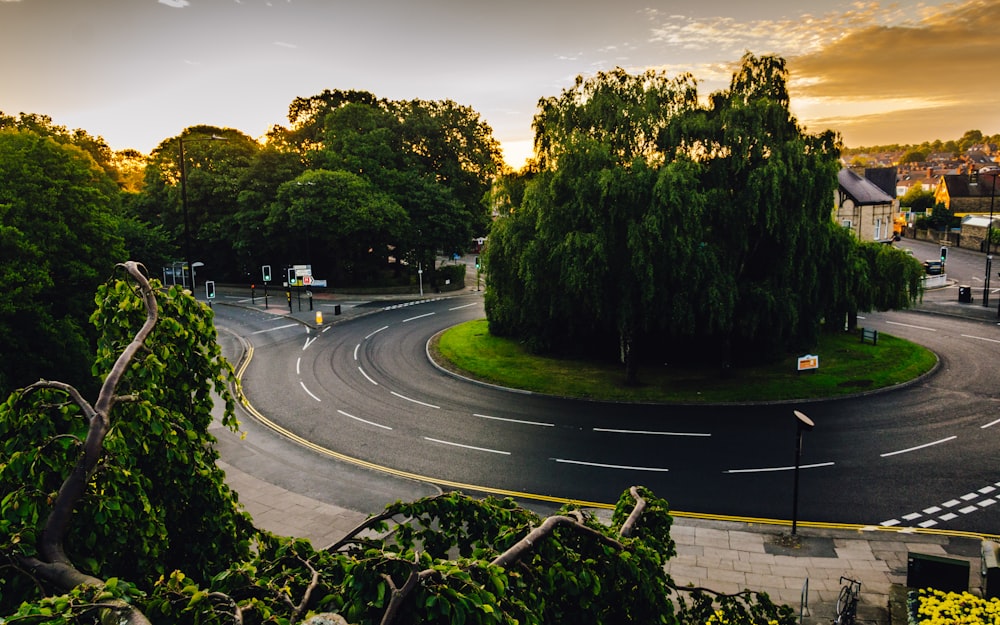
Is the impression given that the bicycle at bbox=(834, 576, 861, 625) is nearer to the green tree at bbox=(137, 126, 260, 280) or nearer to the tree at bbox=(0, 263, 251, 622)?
the tree at bbox=(0, 263, 251, 622)

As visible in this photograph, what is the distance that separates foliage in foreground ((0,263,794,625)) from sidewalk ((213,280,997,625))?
→ 25.0 feet

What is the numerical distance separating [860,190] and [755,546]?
217 ft

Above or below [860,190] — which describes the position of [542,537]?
below

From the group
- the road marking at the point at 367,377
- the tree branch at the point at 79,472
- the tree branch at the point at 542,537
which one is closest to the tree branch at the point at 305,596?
the tree branch at the point at 542,537

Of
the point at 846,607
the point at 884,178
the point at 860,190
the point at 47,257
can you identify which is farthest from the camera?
the point at 884,178

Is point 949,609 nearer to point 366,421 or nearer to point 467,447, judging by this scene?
point 467,447

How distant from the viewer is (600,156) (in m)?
24.6

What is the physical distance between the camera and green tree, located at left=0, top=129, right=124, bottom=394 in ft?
64.4

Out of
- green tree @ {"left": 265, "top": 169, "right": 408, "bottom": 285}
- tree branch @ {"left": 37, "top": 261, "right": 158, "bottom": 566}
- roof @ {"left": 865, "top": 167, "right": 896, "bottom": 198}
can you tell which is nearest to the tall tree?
tree branch @ {"left": 37, "top": 261, "right": 158, "bottom": 566}

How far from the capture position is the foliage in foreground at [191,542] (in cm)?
414

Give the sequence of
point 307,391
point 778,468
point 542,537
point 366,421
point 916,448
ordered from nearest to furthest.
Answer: point 542,537 → point 778,468 → point 916,448 → point 366,421 → point 307,391

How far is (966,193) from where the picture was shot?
103 meters

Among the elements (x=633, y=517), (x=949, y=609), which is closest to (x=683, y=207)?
(x=949, y=609)

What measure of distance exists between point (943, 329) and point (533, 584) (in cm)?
4371
